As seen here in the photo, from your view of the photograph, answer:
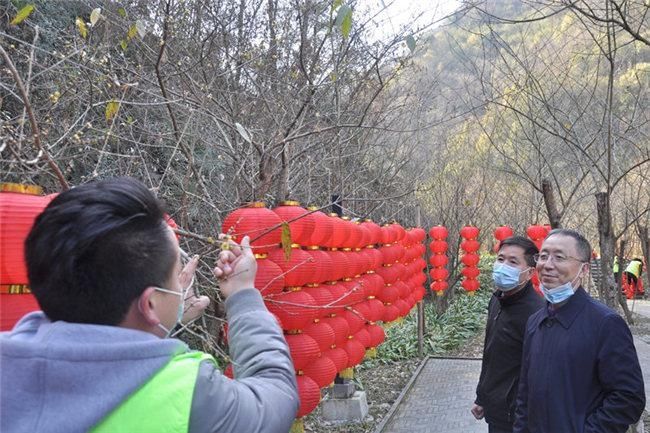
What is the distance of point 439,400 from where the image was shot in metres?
8.85

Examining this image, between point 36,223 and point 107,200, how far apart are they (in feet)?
0.52

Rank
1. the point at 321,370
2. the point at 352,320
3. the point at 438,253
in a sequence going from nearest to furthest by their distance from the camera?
the point at 321,370, the point at 352,320, the point at 438,253

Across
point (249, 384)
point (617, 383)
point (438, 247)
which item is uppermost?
point (249, 384)

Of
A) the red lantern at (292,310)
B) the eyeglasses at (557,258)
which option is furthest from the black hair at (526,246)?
the red lantern at (292,310)

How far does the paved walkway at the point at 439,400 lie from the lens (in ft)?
25.2

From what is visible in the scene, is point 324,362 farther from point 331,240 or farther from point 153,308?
point 153,308

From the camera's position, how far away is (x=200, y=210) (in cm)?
709

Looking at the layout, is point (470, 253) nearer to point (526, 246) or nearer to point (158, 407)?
point (526, 246)

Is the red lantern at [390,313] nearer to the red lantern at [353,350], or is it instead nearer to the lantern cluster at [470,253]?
the red lantern at [353,350]

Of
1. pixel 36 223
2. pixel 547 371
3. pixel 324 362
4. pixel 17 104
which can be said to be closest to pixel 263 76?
pixel 17 104

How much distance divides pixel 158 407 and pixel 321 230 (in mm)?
3812

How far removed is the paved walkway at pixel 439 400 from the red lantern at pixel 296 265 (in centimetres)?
331

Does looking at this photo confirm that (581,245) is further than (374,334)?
No

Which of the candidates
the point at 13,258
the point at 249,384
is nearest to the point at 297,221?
the point at 13,258
